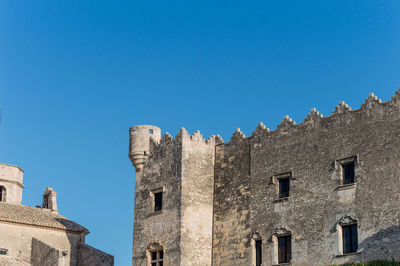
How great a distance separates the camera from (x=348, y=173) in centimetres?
3625

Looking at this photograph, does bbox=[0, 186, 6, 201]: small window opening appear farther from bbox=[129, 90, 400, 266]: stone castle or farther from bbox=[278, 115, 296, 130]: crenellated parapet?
bbox=[278, 115, 296, 130]: crenellated parapet

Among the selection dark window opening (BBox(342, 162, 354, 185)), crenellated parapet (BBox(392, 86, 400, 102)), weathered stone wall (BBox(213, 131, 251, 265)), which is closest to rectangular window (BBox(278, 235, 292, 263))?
weathered stone wall (BBox(213, 131, 251, 265))

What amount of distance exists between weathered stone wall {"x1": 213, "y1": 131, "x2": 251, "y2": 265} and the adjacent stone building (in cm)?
1116

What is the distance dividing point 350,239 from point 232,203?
7.77 metres

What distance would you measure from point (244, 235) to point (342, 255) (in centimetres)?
619

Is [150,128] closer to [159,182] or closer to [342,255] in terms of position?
[159,182]

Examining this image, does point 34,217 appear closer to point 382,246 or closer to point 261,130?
point 261,130

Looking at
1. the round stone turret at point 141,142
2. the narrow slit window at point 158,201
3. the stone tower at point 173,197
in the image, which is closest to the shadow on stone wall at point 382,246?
the stone tower at point 173,197

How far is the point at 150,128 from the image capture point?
44.1 m

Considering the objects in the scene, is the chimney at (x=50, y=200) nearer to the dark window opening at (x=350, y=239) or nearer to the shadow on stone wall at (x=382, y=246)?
the dark window opening at (x=350, y=239)

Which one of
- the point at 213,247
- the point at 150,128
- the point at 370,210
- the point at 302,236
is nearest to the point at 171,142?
the point at 150,128

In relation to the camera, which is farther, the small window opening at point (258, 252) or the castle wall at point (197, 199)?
the castle wall at point (197, 199)

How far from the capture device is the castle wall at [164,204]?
40125 millimetres

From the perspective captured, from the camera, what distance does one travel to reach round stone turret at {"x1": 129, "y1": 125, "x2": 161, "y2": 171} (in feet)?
143
